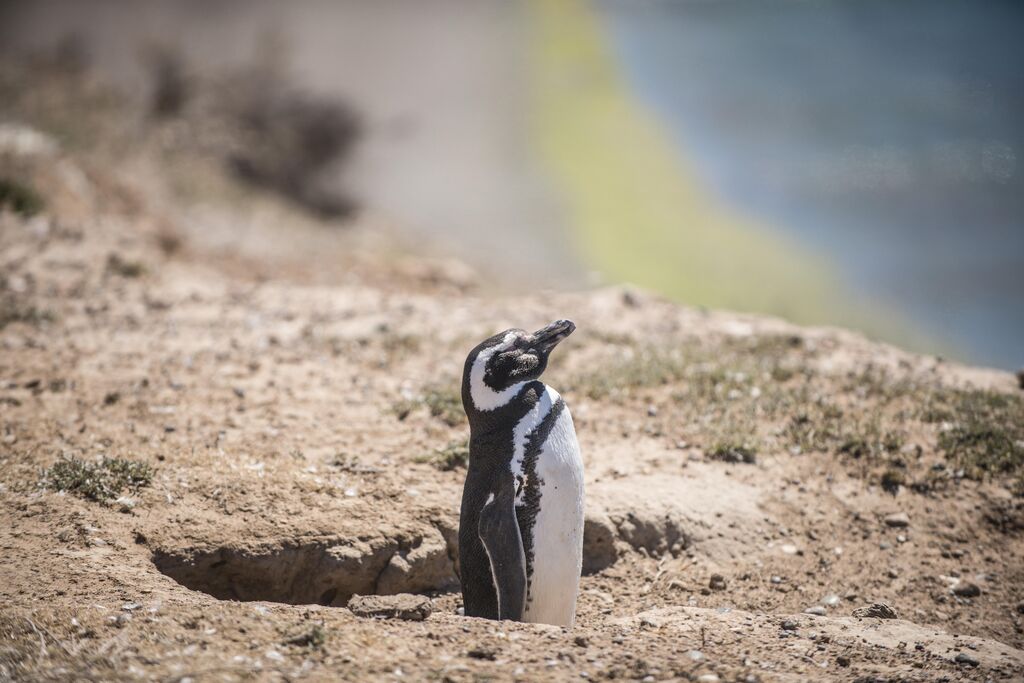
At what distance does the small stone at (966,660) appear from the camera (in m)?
3.65

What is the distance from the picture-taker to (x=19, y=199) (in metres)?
10.2

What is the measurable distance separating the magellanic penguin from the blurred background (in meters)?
7.85

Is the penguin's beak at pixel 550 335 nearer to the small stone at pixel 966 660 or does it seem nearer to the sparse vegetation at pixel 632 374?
the small stone at pixel 966 660

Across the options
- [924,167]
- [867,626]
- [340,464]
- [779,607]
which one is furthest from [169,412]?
[924,167]

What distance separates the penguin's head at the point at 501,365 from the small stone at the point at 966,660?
1.99 meters

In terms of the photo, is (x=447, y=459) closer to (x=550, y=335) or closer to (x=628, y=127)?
(x=550, y=335)

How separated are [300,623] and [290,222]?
35.9 feet

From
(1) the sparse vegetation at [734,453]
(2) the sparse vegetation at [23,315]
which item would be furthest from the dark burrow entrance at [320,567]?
(2) the sparse vegetation at [23,315]

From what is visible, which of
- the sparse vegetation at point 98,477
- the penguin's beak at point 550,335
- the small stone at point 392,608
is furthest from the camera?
the sparse vegetation at point 98,477

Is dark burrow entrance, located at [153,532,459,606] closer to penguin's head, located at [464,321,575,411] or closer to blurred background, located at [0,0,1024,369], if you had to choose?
penguin's head, located at [464,321,575,411]

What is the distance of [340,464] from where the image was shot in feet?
18.0

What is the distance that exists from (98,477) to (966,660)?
13.3ft

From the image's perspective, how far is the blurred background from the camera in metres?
14.4

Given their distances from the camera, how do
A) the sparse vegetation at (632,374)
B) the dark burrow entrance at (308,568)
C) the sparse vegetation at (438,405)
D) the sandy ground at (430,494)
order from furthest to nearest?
the sparse vegetation at (632,374), the sparse vegetation at (438,405), the dark burrow entrance at (308,568), the sandy ground at (430,494)
